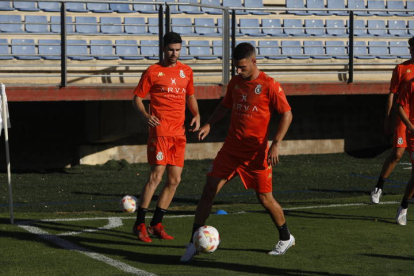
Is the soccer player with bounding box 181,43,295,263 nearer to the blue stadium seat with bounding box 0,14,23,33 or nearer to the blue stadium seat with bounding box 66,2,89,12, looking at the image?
the blue stadium seat with bounding box 0,14,23,33

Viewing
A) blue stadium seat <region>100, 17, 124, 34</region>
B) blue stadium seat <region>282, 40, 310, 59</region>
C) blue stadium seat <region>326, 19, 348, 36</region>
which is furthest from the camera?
blue stadium seat <region>326, 19, 348, 36</region>

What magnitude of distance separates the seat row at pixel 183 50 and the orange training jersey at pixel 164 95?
7131 millimetres

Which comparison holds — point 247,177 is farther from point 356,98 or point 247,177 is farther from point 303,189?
point 356,98

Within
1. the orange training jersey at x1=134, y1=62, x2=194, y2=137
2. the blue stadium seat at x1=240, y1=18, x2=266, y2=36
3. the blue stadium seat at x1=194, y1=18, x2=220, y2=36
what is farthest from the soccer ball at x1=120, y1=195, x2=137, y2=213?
the blue stadium seat at x1=240, y1=18, x2=266, y2=36

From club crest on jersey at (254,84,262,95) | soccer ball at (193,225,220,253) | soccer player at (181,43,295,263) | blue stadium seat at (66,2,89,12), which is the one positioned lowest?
soccer ball at (193,225,220,253)

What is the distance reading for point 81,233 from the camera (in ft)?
27.9

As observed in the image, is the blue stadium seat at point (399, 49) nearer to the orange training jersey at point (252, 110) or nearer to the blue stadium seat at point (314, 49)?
the blue stadium seat at point (314, 49)

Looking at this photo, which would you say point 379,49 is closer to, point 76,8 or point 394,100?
point 76,8

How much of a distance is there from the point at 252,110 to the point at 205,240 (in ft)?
4.14

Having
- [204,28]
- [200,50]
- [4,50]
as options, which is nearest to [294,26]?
[204,28]

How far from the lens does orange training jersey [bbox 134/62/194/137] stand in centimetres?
805

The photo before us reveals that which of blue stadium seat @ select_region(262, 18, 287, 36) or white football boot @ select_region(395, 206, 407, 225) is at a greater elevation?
blue stadium seat @ select_region(262, 18, 287, 36)

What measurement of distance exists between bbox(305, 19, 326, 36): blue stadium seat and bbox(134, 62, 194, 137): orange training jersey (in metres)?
11.9

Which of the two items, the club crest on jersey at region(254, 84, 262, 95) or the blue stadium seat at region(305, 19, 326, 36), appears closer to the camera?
the club crest on jersey at region(254, 84, 262, 95)
